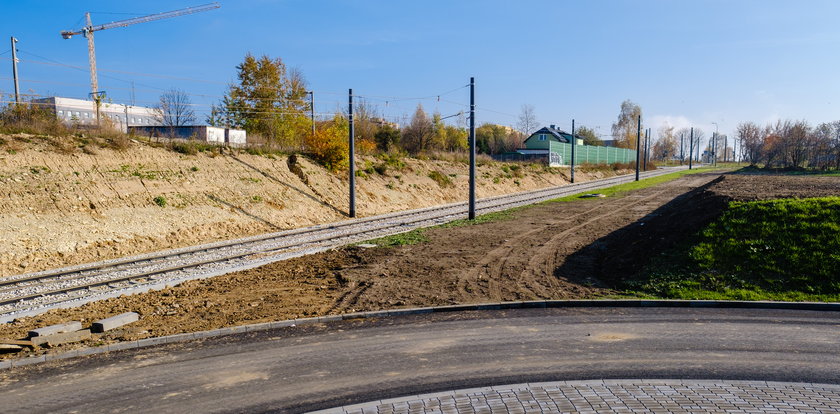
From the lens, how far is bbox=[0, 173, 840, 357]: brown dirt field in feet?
37.7

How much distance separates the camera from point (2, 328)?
1068 centimetres

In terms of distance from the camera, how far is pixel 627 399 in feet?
22.9

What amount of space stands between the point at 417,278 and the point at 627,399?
27.1 ft

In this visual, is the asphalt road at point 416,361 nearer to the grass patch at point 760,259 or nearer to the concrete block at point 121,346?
the concrete block at point 121,346

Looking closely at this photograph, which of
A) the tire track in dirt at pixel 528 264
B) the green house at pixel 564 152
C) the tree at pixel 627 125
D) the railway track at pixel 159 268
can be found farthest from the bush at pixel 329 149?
the tree at pixel 627 125

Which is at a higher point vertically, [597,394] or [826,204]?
[826,204]

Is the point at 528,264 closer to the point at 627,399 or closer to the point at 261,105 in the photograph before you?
the point at 627,399

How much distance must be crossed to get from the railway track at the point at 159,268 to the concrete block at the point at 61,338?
9.92ft

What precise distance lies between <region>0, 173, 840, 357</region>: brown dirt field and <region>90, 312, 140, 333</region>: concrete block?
0.21 meters

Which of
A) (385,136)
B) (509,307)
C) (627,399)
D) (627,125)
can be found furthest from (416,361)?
(627,125)

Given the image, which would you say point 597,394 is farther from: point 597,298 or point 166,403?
point 166,403

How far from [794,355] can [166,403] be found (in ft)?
34.0

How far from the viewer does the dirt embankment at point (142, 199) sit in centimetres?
1883

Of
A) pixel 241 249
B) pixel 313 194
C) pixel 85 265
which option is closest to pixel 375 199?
pixel 313 194
